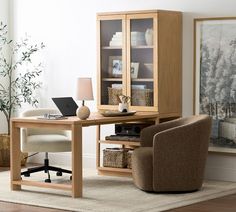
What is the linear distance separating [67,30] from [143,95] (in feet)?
5.28

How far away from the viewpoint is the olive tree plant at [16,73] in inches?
360

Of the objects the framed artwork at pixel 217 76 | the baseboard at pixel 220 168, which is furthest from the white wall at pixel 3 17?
the baseboard at pixel 220 168

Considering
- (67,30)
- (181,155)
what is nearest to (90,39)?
(67,30)

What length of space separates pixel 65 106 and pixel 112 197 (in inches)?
45.1

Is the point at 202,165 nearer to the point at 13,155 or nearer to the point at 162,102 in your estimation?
the point at 162,102

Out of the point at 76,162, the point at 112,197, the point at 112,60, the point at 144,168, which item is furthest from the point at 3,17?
the point at 112,197

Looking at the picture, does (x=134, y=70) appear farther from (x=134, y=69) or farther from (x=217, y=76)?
(x=217, y=76)

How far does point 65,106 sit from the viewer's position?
7.39m

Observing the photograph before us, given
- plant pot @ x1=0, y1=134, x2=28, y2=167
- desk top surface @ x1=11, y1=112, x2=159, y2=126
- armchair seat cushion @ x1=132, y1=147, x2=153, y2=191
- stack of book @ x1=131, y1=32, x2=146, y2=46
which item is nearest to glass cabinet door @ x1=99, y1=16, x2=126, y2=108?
stack of book @ x1=131, y1=32, x2=146, y2=46

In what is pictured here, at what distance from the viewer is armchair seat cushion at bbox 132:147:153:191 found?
6.96 metres

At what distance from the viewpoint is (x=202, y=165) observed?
23.3ft

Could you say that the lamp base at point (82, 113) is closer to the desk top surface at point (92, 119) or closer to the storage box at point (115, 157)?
the desk top surface at point (92, 119)

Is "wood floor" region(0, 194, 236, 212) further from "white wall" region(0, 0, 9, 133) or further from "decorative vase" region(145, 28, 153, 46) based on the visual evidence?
"white wall" region(0, 0, 9, 133)

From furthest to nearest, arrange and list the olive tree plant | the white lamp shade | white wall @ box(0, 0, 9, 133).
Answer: white wall @ box(0, 0, 9, 133), the olive tree plant, the white lamp shade
